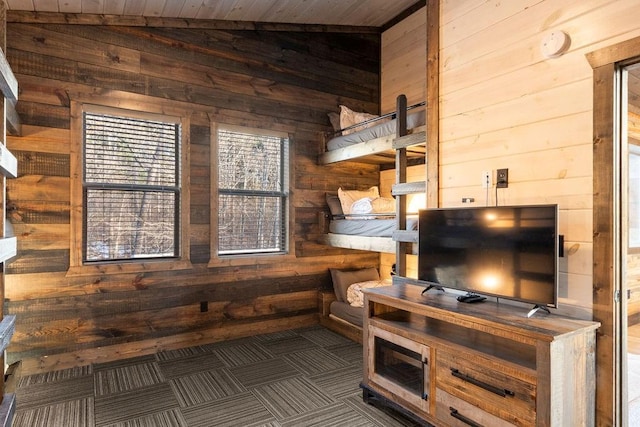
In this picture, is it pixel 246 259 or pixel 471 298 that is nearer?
pixel 471 298

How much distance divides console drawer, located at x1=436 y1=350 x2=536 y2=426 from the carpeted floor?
51 cm

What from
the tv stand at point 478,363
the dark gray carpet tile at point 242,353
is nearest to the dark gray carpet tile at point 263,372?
the dark gray carpet tile at point 242,353

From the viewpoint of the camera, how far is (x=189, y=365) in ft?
11.0

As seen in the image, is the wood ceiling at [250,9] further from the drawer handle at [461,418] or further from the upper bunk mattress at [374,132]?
the drawer handle at [461,418]

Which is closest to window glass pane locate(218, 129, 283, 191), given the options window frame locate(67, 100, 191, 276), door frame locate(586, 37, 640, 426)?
window frame locate(67, 100, 191, 276)

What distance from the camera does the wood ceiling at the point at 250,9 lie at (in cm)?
319

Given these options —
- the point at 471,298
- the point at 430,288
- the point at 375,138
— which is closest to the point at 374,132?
the point at 375,138

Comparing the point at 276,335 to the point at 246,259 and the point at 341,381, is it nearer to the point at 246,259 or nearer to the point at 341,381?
the point at 246,259

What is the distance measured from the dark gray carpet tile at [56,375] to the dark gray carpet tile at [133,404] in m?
0.57

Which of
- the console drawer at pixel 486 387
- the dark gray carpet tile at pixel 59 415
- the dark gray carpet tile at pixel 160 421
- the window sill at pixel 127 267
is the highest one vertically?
the window sill at pixel 127 267

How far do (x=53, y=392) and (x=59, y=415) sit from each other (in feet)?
1.38

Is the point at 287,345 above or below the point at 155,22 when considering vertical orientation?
below

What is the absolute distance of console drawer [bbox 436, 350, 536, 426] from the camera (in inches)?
72.2

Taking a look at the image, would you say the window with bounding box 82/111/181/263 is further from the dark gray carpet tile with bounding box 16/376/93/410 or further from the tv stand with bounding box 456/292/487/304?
the tv stand with bounding box 456/292/487/304
